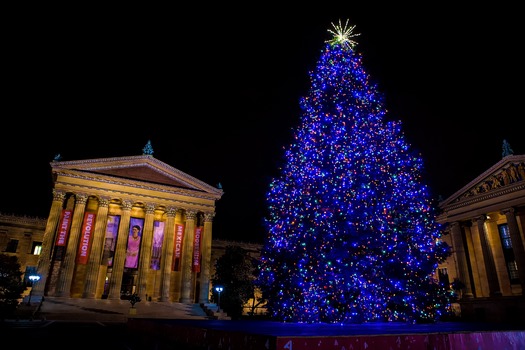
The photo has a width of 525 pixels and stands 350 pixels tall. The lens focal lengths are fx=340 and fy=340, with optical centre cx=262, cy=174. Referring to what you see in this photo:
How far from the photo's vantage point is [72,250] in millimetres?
32438

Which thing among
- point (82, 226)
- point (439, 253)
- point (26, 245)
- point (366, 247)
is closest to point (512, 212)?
point (439, 253)

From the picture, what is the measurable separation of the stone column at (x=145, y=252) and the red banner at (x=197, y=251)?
4.60m

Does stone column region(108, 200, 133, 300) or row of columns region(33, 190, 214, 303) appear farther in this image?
stone column region(108, 200, 133, 300)

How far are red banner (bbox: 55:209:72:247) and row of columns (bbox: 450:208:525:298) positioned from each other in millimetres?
39734

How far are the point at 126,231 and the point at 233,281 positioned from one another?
12712mm

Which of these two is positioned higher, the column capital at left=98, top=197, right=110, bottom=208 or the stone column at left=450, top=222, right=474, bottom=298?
the column capital at left=98, top=197, right=110, bottom=208

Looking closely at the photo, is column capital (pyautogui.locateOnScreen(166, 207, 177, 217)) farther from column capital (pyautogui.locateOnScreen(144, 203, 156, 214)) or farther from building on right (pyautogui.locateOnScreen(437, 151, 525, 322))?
building on right (pyautogui.locateOnScreen(437, 151, 525, 322))

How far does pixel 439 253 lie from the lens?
565 inches

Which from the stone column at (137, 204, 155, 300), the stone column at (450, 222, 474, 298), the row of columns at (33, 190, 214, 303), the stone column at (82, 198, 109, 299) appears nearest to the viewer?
the row of columns at (33, 190, 214, 303)

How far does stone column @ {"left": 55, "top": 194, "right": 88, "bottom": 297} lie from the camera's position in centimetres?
3131

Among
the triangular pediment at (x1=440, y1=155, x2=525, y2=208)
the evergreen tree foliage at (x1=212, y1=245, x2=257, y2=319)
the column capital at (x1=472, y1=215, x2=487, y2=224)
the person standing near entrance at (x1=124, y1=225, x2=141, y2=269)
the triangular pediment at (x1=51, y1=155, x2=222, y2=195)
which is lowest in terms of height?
the evergreen tree foliage at (x1=212, y1=245, x2=257, y2=319)

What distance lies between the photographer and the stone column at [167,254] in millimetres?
35406

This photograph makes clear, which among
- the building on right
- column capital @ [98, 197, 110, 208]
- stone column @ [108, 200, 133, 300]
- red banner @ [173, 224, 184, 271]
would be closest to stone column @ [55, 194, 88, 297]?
column capital @ [98, 197, 110, 208]

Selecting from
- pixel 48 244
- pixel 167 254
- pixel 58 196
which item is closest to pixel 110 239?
pixel 48 244
